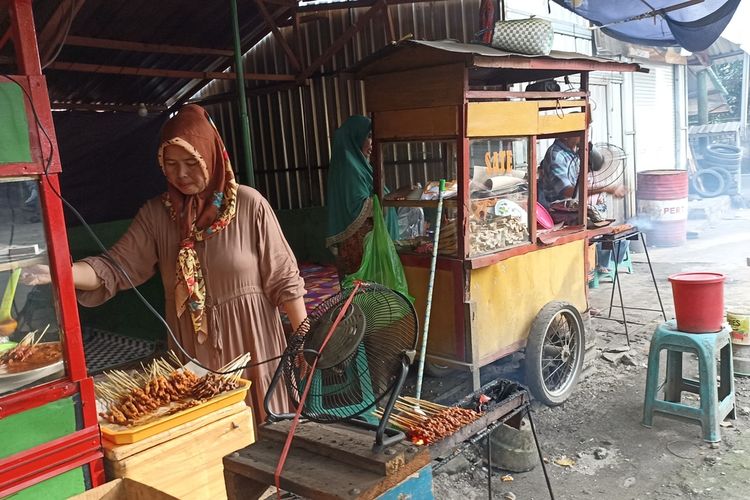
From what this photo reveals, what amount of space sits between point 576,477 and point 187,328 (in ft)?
8.25

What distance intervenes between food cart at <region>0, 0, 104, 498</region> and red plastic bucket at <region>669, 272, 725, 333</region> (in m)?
3.60

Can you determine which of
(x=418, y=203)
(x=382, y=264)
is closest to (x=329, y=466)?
(x=382, y=264)

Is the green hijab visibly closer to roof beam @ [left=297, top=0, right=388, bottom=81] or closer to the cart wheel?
the cart wheel

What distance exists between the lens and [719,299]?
4082mm

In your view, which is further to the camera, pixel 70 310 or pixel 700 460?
pixel 700 460

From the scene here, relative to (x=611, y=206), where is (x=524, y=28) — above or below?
above

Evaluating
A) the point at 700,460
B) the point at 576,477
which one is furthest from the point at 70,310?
the point at 700,460

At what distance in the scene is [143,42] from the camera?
830 cm

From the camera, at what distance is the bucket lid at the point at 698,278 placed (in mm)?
4023

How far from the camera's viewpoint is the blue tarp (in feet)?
22.6

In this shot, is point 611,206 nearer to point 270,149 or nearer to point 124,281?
point 270,149

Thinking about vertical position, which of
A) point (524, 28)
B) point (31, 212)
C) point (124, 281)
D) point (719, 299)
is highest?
point (524, 28)

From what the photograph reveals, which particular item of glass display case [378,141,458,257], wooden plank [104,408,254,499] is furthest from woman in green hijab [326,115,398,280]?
wooden plank [104,408,254,499]

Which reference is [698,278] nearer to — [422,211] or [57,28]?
[422,211]
